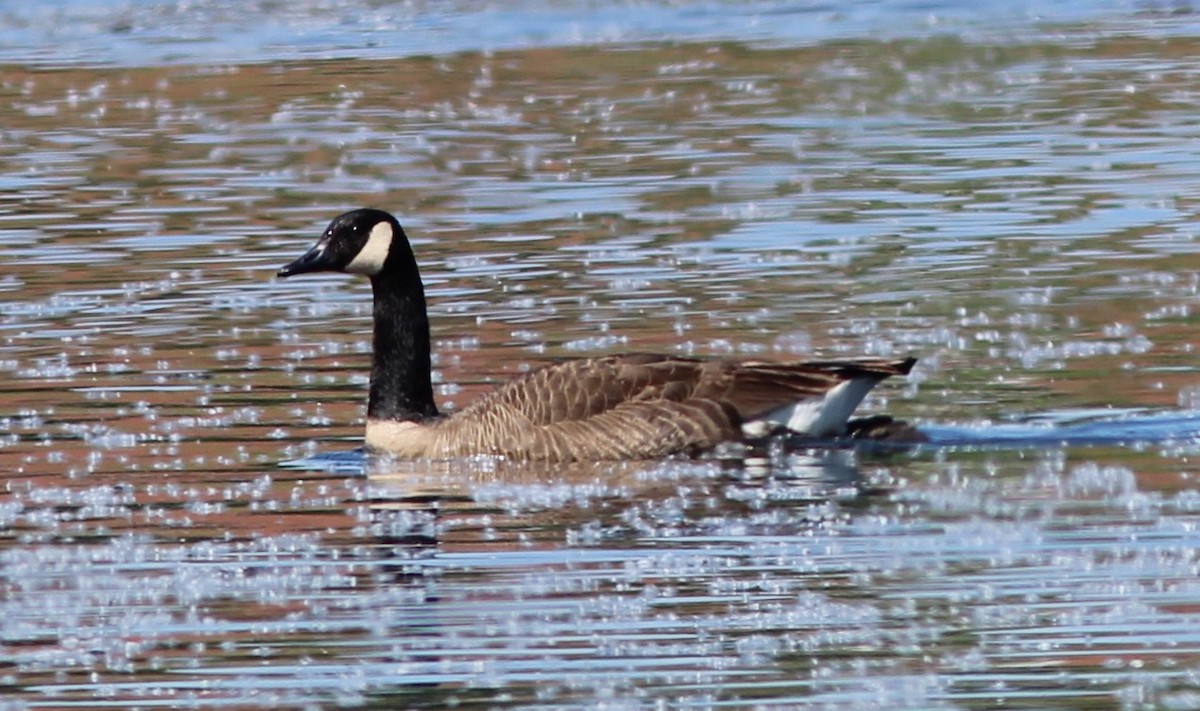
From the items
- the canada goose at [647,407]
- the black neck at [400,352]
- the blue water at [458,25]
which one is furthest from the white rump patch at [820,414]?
the blue water at [458,25]

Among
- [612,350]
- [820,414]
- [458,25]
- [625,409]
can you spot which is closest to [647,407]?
[625,409]

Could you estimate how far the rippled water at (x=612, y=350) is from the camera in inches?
360

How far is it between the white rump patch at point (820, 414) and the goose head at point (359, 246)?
2.41 m

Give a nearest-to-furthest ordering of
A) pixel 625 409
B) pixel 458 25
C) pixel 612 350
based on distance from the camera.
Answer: pixel 625 409 < pixel 612 350 < pixel 458 25

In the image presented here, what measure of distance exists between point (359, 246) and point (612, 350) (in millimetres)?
1937

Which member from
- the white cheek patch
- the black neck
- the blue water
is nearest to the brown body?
the black neck

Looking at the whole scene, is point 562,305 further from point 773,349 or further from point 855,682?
point 855,682

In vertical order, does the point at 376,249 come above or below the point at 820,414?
above

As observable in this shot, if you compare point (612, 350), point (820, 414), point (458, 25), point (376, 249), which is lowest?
point (820, 414)

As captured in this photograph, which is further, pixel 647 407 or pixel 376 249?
pixel 376 249

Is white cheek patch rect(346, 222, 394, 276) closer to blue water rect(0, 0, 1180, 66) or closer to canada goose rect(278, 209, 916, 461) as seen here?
canada goose rect(278, 209, 916, 461)

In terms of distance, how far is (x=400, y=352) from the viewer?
14.1 m

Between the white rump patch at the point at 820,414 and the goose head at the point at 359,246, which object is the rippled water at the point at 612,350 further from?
the goose head at the point at 359,246

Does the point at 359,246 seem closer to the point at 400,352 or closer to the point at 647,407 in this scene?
the point at 400,352
